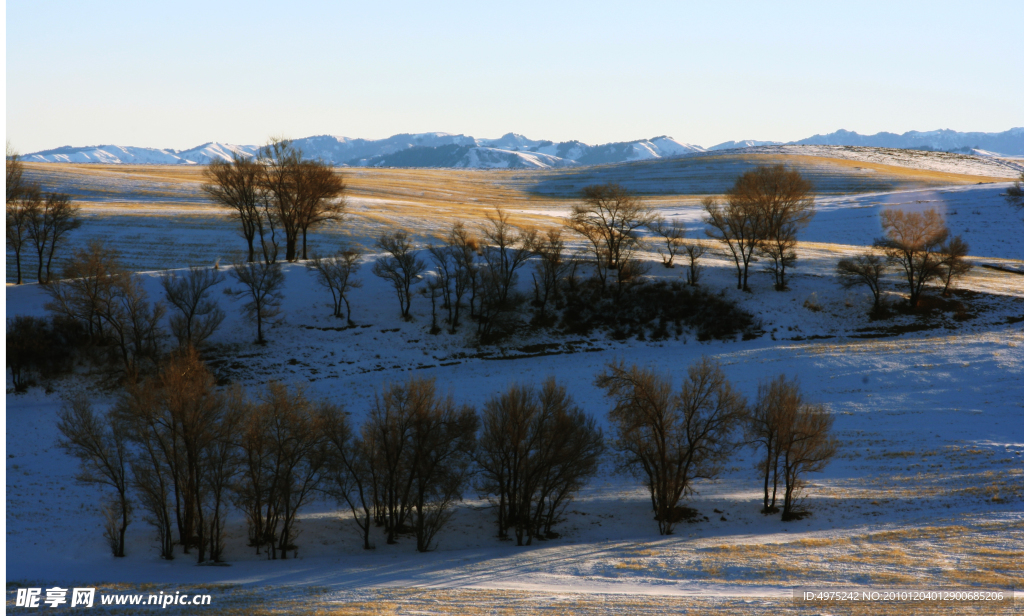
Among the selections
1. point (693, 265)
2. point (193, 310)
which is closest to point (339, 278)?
point (193, 310)

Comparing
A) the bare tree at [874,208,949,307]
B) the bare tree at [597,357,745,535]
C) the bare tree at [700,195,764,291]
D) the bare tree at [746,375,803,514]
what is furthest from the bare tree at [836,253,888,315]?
the bare tree at [597,357,745,535]

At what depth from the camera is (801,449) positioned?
99.6 ft

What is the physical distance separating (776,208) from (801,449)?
112 feet

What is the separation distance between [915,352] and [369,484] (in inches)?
1484

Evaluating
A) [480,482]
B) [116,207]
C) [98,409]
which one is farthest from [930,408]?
[116,207]

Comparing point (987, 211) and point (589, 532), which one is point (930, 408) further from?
point (987, 211)

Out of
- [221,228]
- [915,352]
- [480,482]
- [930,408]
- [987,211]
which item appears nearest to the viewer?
[480,482]

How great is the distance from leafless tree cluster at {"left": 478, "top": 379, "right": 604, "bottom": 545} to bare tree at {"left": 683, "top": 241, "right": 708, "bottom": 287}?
2954cm

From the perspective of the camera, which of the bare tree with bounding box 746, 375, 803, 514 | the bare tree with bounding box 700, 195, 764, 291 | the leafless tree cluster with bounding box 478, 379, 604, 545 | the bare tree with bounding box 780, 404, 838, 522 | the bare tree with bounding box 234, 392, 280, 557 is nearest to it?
the bare tree with bounding box 234, 392, 280, 557

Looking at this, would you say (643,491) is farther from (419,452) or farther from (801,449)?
(419,452)

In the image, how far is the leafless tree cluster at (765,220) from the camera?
56.8 metres

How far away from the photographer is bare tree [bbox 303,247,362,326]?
165ft

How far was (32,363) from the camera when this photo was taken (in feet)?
136

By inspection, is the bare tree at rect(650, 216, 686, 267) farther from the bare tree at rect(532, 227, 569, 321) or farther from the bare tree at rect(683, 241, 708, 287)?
the bare tree at rect(532, 227, 569, 321)
